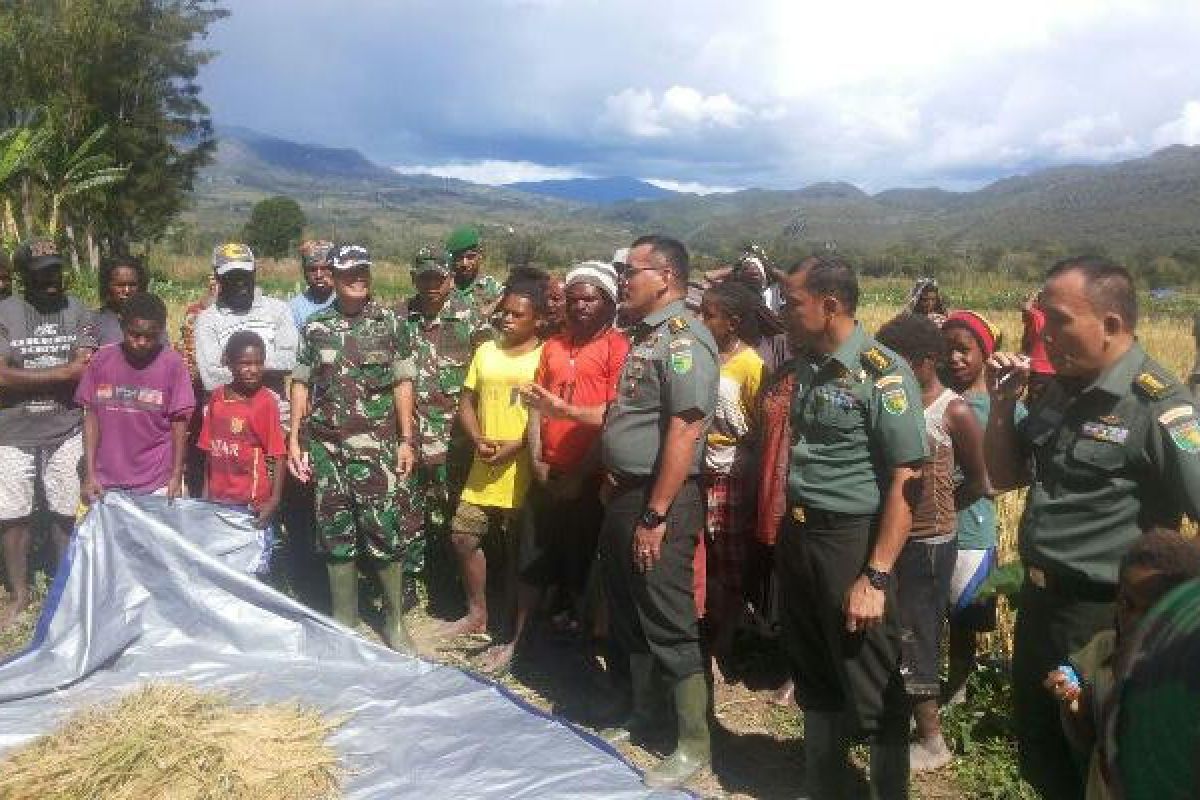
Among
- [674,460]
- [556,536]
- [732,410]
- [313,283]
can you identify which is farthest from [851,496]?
[313,283]

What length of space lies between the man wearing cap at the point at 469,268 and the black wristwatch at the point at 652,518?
7.80 ft

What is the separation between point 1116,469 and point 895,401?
0.66 metres

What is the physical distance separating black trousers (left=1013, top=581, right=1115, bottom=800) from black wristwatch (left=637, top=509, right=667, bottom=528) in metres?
1.28

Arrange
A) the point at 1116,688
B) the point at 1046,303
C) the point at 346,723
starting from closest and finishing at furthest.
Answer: the point at 1116,688, the point at 1046,303, the point at 346,723

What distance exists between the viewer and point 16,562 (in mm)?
5191

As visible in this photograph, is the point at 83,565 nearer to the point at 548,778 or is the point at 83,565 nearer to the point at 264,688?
the point at 264,688

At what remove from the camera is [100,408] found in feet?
15.9

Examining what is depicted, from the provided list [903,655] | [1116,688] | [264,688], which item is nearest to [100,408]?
[264,688]

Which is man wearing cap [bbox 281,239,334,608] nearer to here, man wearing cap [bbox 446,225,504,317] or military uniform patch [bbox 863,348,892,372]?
man wearing cap [bbox 446,225,504,317]

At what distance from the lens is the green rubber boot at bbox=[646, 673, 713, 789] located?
372 centimetres

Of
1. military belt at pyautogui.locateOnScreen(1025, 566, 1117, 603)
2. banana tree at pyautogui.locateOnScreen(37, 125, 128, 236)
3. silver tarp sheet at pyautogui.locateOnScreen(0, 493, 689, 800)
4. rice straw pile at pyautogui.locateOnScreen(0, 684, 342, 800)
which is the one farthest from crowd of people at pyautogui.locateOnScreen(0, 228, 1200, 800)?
banana tree at pyautogui.locateOnScreen(37, 125, 128, 236)

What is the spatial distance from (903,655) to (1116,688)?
225 cm

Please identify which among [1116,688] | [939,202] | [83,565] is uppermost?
[939,202]

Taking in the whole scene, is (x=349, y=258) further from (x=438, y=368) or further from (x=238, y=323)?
(x=238, y=323)
